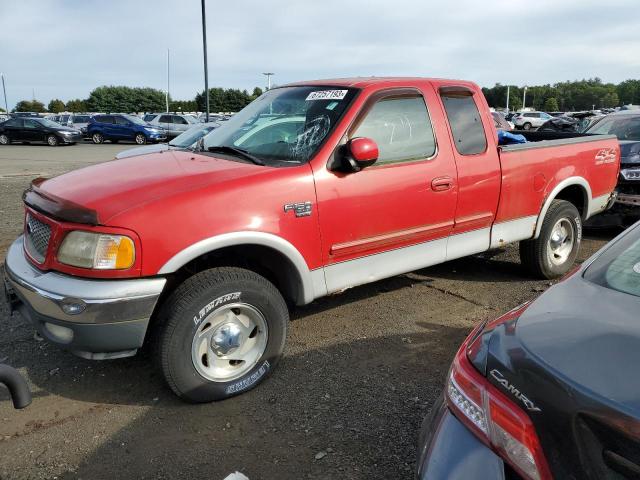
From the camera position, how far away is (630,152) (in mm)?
7066

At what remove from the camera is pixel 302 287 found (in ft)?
11.1

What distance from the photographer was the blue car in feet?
93.8

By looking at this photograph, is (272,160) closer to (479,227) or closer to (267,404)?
(267,404)

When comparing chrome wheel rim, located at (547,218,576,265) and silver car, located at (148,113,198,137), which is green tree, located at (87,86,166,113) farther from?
chrome wheel rim, located at (547,218,576,265)

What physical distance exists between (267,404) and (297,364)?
0.51 m

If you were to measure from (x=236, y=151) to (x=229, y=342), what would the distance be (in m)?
1.39

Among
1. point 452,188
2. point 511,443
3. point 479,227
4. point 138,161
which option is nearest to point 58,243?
point 138,161

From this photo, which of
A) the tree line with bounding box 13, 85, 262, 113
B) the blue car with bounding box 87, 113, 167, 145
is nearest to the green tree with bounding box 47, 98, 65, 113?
the tree line with bounding box 13, 85, 262, 113

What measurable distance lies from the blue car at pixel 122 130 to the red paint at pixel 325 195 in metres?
26.4

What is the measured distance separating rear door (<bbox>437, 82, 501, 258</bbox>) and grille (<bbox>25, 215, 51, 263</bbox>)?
9.50 ft

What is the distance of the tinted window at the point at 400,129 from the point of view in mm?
3730

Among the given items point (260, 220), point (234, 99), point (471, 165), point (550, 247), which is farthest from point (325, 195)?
point (234, 99)

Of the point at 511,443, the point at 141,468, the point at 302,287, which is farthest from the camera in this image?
the point at 302,287

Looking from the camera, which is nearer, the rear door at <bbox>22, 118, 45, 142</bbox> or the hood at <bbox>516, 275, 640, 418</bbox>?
the hood at <bbox>516, 275, 640, 418</bbox>
